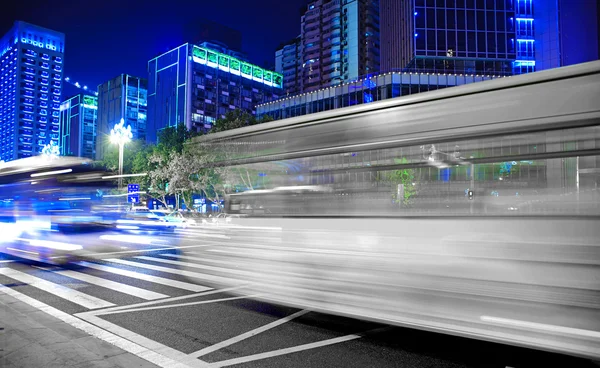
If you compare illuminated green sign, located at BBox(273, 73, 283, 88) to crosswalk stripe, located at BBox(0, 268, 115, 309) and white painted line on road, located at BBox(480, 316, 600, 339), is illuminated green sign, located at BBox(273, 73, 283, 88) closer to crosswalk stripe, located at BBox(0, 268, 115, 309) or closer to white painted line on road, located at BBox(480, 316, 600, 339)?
crosswalk stripe, located at BBox(0, 268, 115, 309)

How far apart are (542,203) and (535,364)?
1.87 meters

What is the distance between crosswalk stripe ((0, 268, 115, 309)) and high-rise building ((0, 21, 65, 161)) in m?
153

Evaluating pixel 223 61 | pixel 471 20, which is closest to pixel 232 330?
pixel 471 20

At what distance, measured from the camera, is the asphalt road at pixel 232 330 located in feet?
15.3

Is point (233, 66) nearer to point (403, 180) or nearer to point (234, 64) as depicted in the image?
point (234, 64)

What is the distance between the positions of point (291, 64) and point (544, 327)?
144788 mm

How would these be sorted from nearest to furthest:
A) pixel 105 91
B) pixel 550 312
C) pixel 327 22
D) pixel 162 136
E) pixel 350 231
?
pixel 550 312, pixel 350 231, pixel 162 136, pixel 327 22, pixel 105 91

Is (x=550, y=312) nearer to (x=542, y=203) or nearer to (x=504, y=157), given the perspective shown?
(x=542, y=203)

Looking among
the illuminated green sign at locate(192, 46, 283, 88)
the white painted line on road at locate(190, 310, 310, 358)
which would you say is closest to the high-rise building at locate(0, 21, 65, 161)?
the illuminated green sign at locate(192, 46, 283, 88)

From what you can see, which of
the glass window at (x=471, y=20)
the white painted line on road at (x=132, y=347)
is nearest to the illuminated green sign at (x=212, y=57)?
the glass window at (x=471, y=20)

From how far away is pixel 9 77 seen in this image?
480ft

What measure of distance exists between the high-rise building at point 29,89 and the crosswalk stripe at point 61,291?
153m

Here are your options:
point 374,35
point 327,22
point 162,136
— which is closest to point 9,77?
point 327,22

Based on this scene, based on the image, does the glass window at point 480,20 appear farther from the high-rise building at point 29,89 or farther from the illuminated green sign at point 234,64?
the high-rise building at point 29,89
